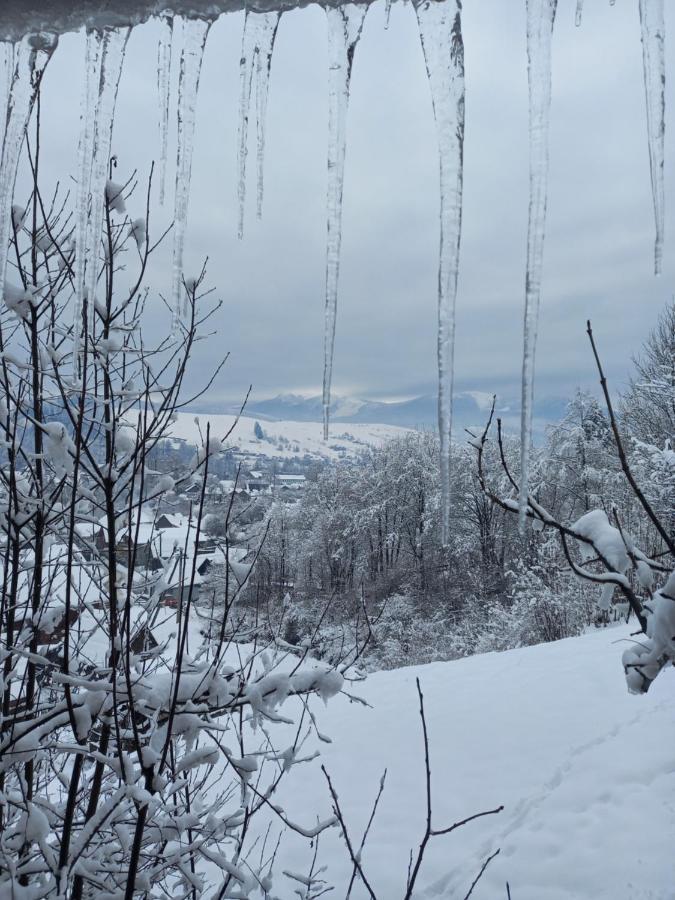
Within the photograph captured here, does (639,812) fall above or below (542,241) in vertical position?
below

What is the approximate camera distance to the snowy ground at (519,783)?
3477 mm

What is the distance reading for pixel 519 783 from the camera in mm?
4652

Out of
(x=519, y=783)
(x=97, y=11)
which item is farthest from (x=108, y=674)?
(x=519, y=783)

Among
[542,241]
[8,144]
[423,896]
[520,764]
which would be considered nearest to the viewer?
[542,241]

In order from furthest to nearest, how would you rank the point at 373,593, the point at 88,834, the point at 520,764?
the point at 373,593 < the point at 520,764 < the point at 88,834

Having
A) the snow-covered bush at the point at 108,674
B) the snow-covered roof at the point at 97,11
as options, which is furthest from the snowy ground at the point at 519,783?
the snow-covered roof at the point at 97,11

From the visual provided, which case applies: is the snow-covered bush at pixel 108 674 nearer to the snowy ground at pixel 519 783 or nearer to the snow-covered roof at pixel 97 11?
A: the snow-covered roof at pixel 97 11

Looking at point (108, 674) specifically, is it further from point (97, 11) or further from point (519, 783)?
point (519, 783)

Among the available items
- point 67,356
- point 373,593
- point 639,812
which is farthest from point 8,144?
point 373,593

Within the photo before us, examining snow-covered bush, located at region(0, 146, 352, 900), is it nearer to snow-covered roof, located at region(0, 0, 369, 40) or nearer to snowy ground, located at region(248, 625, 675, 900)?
snow-covered roof, located at region(0, 0, 369, 40)

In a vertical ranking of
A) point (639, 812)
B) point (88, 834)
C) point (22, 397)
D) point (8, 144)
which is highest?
point (8, 144)

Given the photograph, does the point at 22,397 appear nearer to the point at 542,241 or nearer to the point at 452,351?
the point at 452,351

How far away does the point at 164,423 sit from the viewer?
7.18ft

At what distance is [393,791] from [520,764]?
129 centimetres
